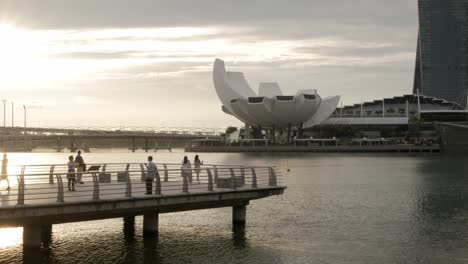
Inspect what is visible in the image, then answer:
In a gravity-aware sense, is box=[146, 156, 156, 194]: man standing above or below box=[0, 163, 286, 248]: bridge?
above

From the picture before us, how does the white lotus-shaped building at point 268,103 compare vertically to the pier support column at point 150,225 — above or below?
above

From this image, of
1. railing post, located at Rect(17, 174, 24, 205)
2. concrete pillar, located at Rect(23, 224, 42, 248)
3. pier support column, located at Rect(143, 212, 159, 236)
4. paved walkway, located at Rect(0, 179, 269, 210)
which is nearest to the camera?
railing post, located at Rect(17, 174, 24, 205)

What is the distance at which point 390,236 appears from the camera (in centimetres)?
2772

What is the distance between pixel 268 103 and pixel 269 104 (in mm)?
501

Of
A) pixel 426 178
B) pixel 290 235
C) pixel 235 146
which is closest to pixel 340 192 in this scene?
pixel 426 178

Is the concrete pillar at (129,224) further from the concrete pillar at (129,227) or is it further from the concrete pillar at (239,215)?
the concrete pillar at (239,215)

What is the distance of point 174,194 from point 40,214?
5.00m

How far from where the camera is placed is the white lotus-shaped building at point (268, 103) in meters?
162

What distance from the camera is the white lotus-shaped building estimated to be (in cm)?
16150

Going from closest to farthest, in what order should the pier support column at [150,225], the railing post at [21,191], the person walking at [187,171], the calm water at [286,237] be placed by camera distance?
1. the railing post at [21,191]
2. the calm water at [286,237]
3. the person walking at [187,171]
4. the pier support column at [150,225]

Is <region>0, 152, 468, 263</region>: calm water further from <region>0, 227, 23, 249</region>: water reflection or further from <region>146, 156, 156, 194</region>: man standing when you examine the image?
<region>146, 156, 156, 194</region>: man standing

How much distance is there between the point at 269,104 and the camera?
161625 mm

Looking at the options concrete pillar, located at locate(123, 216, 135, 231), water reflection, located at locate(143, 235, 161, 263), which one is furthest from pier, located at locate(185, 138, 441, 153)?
water reflection, located at locate(143, 235, 161, 263)

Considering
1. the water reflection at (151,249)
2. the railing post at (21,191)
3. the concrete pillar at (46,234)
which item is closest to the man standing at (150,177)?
the water reflection at (151,249)
